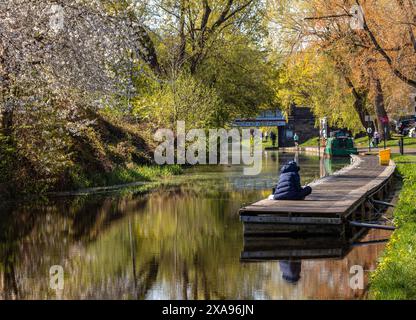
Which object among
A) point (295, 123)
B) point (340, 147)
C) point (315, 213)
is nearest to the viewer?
point (315, 213)

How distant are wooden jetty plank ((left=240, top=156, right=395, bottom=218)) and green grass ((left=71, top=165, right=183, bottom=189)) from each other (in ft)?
29.5

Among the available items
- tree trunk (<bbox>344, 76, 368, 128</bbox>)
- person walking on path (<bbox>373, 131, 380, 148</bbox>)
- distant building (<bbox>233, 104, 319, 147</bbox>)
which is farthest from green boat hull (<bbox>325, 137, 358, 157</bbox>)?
distant building (<bbox>233, 104, 319, 147</bbox>)

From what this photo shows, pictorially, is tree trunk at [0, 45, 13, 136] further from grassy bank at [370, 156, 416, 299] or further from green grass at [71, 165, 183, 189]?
grassy bank at [370, 156, 416, 299]

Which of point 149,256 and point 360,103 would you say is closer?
point 149,256

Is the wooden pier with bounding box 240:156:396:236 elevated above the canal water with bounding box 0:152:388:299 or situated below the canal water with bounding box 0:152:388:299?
above

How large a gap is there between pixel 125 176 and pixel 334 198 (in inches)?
581

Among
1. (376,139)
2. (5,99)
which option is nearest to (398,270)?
(5,99)

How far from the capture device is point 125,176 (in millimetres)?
35219

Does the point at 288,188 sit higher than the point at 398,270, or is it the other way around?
the point at 288,188

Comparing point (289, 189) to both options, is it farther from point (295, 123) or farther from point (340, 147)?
point (295, 123)

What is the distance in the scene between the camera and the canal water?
→ 1320 cm

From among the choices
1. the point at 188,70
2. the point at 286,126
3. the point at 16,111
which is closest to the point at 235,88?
the point at 188,70

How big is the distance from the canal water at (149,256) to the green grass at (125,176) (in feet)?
11.7
